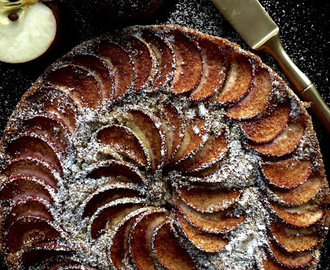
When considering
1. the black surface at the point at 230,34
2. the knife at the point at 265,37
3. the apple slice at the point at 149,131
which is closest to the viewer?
the apple slice at the point at 149,131

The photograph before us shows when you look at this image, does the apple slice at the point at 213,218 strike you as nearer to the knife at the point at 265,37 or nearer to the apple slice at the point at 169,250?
the apple slice at the point at 169,250

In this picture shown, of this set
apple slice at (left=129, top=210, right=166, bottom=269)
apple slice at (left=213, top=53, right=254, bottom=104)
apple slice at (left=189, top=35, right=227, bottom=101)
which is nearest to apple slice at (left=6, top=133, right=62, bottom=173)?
apple slice at (left=129, top=210, right=166, bottom=269)

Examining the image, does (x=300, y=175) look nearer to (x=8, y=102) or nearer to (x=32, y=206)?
(x=32, y=206)

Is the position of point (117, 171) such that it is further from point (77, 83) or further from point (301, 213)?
point (301, 213)

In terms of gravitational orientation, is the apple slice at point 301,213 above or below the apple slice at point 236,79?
below

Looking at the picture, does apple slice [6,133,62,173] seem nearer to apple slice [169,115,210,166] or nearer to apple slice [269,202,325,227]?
apple slice [169,115,210,166]

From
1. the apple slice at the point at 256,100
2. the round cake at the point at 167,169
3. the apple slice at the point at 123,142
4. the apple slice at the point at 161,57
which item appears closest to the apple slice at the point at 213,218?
the round cake at the point at 167,169

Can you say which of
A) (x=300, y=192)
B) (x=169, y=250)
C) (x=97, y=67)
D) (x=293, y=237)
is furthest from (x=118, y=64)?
(x=293, y=237)
